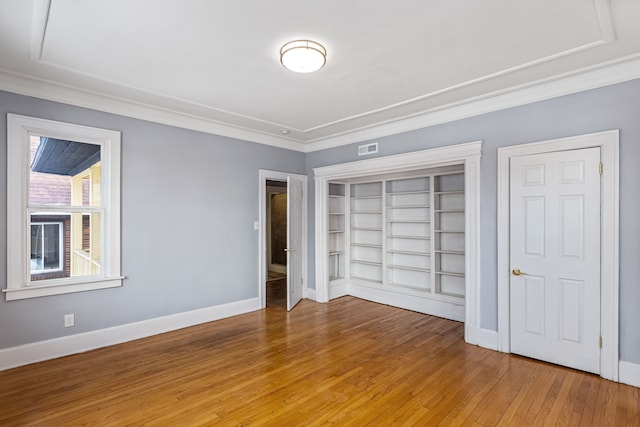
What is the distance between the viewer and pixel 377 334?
409cm

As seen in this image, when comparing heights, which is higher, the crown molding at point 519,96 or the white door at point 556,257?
the crown molding at point 519,96

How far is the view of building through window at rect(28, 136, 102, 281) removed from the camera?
3.34 meters

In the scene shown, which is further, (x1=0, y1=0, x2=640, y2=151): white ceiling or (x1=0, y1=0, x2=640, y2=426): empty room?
(x1=0, y1=0, x2=640, y2=426): empty room

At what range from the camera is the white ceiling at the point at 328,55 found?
213cm

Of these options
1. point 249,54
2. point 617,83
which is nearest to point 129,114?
point 249,54

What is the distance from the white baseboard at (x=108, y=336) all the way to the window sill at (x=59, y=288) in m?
0.47

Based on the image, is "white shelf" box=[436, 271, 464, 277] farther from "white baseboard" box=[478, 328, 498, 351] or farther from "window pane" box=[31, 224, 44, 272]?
"window pane" box=[31, 224, 44, 272]

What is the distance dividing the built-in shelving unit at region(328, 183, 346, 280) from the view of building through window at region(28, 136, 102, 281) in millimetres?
3682

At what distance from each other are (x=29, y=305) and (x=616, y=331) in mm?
5456

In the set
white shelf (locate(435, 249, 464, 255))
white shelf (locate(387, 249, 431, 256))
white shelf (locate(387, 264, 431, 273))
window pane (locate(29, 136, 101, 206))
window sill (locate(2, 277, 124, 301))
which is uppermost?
window pane (locate(29, 136, 101, 206))

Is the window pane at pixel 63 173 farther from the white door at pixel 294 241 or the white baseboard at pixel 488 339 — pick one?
the white baseboard at pixel 488 339

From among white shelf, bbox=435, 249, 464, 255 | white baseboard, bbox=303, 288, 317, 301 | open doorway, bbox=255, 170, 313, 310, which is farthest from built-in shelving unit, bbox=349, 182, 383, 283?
white shelf, bbox=435, 249, 464, 255

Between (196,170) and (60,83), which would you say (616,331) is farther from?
(60,83)

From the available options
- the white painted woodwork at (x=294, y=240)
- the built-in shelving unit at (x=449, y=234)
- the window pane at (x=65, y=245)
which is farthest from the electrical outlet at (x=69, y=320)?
the built-in shelving unit at (x=449, y=234)
